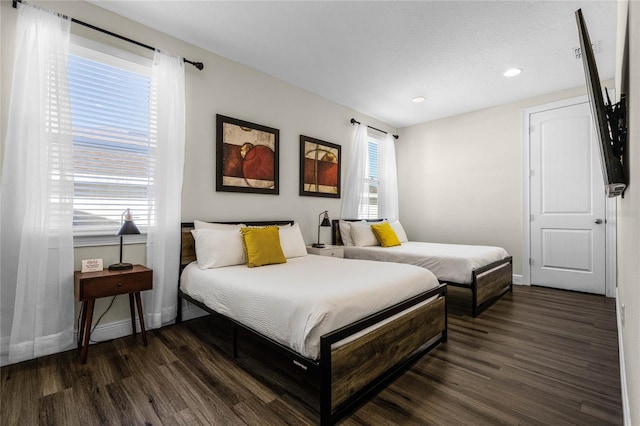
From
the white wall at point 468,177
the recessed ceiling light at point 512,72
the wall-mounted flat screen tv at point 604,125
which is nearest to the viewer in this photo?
the wall-mounted flat screen tv at point 604,125

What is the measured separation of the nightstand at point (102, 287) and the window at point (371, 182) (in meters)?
3.41

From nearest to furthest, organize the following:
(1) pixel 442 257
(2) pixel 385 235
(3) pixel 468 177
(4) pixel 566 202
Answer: (1) pixel 442 257
(4) pixel 566 202
(2) pixel 385 235
(3) pixel 468 177

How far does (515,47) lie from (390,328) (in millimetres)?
3046

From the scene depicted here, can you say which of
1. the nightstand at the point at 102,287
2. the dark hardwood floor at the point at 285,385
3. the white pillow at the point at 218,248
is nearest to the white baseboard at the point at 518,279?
the dark hardwood floor at the point at 285,385

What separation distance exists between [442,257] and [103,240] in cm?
332

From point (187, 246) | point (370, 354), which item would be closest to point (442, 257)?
point (370, 354)

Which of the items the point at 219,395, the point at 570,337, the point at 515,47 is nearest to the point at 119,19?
the point at 219,395

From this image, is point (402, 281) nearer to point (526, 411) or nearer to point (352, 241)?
point (526, 411)

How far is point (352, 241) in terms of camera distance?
438 centimetres

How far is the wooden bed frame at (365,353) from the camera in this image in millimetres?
1515

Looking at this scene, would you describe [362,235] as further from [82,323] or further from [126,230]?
[82,323]

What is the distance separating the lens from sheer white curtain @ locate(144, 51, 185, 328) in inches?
107

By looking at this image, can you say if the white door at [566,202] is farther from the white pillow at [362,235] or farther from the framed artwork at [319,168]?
the framed artwork at [319,168]

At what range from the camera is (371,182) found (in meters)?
5.25
